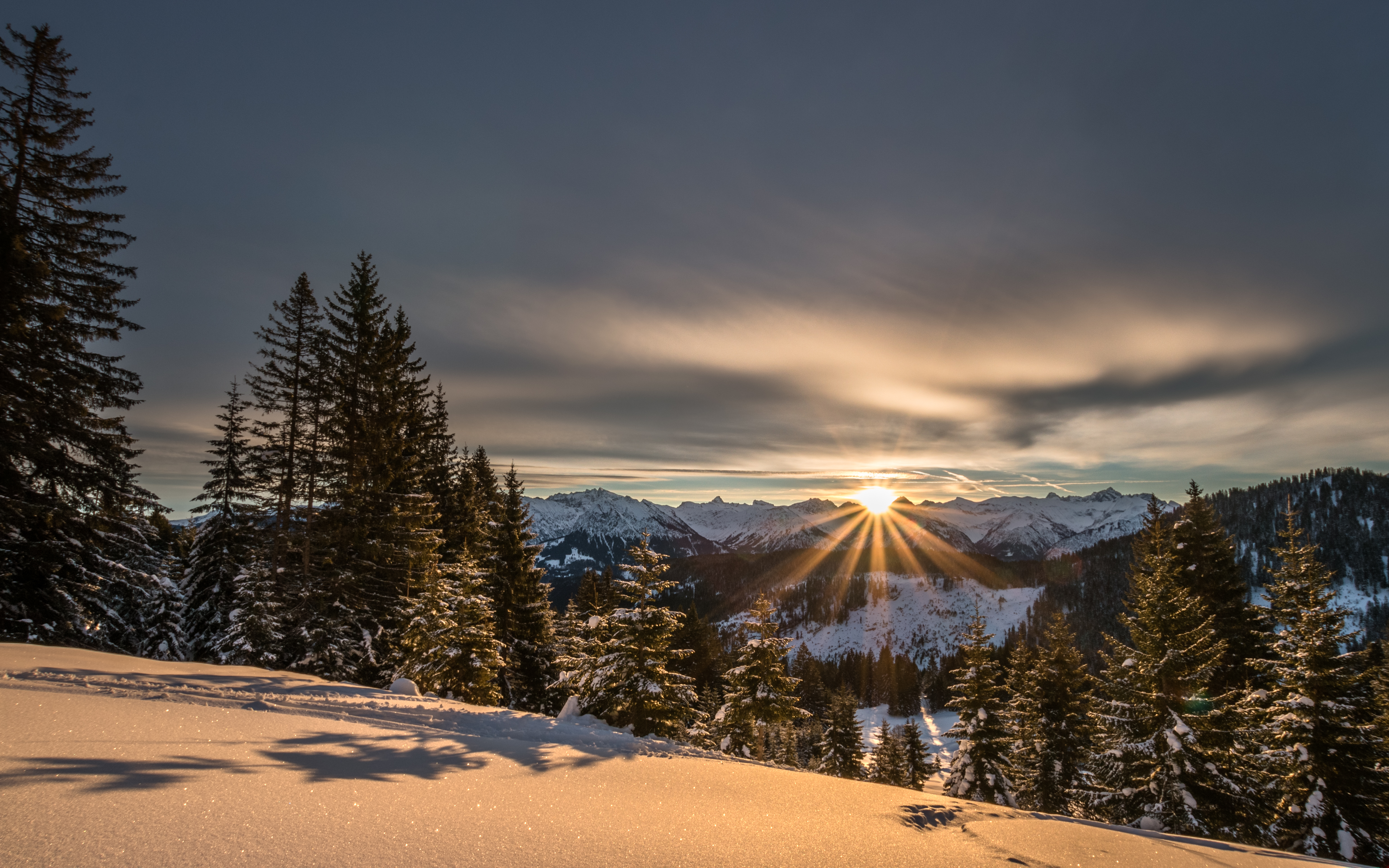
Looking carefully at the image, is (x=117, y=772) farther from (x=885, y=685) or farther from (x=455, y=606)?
(x=885, y=685)

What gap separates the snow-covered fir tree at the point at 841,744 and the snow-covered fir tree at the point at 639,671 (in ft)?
109

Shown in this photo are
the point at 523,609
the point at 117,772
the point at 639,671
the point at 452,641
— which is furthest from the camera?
the point at 523,609

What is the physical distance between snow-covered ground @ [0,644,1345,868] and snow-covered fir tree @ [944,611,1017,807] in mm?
20429

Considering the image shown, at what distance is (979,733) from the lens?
25.1 meters

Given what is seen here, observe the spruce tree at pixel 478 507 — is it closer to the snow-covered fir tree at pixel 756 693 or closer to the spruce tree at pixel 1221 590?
the snow-covered fir tree at pixel 756 693

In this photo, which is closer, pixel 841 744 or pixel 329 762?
pixel 329 762

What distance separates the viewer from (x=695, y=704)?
1972 centimetres

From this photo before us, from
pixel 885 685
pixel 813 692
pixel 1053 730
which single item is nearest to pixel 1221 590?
pixel 1053 730

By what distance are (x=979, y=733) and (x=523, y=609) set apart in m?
23.3

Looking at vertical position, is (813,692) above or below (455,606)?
below

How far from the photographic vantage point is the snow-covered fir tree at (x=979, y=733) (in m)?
24.4

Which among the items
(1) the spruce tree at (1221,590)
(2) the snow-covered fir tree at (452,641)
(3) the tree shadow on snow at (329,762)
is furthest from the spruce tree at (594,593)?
(1) the spruce tree at (1221,590)

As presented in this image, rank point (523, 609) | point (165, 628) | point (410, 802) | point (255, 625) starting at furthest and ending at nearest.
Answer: point (523, 609), point (165, 628), point (255, 625), point (410, 802)

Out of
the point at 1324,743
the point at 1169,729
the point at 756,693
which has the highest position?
the point at 1324,743
